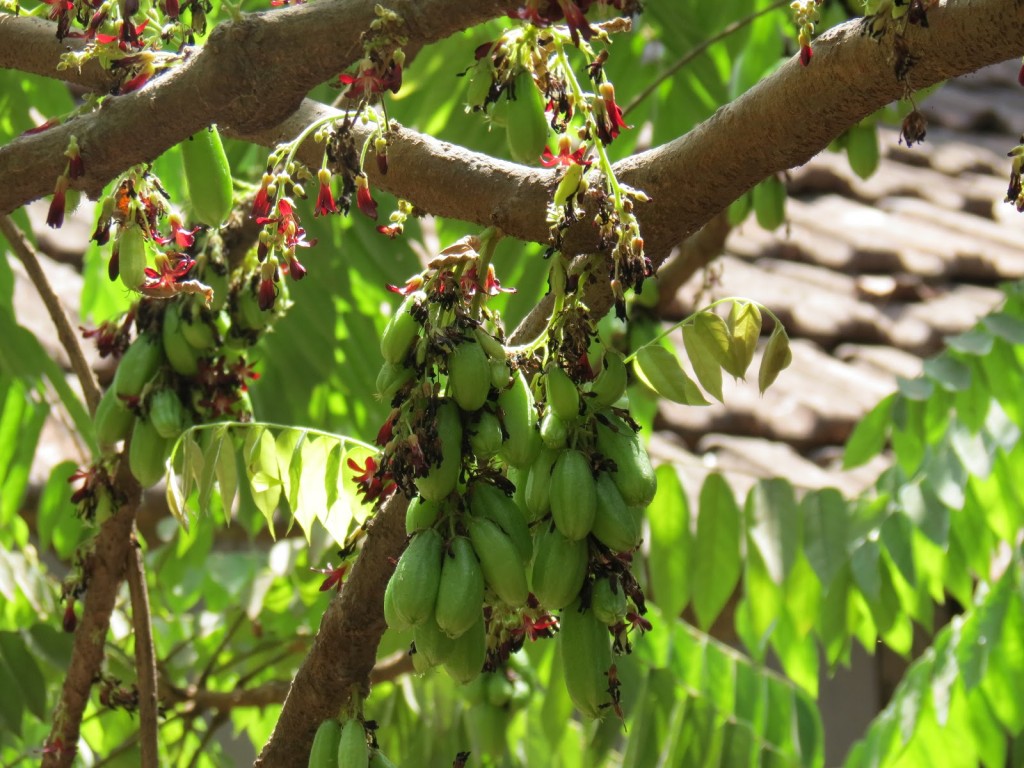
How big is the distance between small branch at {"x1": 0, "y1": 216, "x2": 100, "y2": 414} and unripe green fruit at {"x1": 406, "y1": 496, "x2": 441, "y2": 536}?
84cm

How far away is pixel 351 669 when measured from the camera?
1.17 m

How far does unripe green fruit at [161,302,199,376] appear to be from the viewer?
153 centimetres

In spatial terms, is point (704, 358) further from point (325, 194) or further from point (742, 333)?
point (325, 194)

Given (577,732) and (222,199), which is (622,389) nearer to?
(222,199)

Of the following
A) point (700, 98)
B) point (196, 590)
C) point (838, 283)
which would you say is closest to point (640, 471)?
point (700, 98)

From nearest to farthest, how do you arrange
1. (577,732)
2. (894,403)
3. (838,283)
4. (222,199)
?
(222,199), (894,403), (577,732), (838,283)

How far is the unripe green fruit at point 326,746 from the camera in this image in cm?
112

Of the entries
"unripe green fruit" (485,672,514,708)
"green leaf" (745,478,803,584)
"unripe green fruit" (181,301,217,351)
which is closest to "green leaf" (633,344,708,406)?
"unripe green fruit" (181,301,217,351)

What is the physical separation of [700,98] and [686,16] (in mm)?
150

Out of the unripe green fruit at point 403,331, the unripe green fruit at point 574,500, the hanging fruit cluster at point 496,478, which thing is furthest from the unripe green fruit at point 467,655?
the unripe green fruit at point 403,331

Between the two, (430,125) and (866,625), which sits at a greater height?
(430,125)

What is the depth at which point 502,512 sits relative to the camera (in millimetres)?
980

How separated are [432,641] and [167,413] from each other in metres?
0.66

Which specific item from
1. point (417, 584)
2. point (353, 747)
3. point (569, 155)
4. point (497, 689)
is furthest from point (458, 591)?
point (497, 689)
